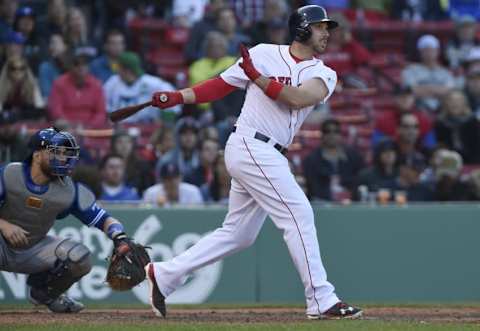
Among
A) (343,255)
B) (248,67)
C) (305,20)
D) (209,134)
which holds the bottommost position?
(343,255)

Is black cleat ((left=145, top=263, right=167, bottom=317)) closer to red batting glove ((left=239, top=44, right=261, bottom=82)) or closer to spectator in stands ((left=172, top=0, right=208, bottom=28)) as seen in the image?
red batting glove ((left=239, top=44, right=261, bottom=82))

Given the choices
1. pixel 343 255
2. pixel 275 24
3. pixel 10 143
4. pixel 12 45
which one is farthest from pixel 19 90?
pixel 343 255

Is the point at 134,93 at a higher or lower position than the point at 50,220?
higher

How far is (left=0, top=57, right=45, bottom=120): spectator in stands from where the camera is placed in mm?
14023

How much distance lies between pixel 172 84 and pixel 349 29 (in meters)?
2.60

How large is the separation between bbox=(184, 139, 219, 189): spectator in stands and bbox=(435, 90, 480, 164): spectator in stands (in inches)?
121

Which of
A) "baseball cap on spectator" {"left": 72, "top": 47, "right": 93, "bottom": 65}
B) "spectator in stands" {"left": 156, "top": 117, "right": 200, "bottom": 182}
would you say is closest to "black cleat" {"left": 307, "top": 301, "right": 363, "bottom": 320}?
"spectator in stands" {"left": 156, "top": 117, "right": 200, "bottom": 182}

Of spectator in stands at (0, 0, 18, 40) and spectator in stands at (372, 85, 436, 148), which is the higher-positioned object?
spectator in stands at (0, 0, 18, 40)

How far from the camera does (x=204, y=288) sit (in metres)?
11.8

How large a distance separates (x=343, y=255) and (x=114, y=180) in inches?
102

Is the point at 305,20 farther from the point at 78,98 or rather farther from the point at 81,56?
the point at 81,56

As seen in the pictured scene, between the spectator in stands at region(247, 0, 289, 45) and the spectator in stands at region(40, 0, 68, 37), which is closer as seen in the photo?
the spectator in stands at region(40, 0, 68, 37)

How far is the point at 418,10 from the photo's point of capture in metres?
18.0

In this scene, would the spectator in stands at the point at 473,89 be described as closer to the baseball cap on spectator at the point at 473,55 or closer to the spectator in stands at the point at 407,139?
the baseball cap on spectator at the point at 473,55
